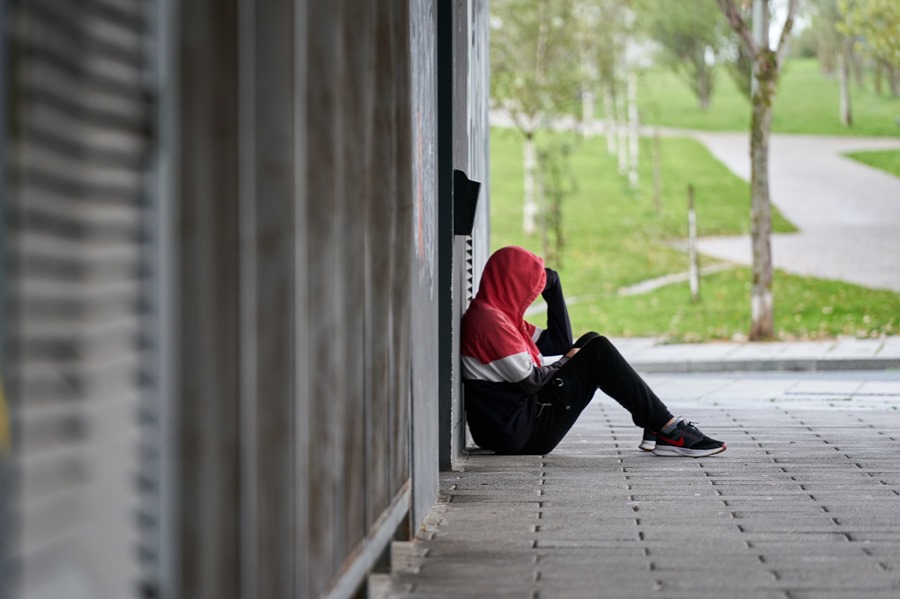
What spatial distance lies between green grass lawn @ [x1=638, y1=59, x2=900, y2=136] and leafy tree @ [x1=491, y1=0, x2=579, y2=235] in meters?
13.4

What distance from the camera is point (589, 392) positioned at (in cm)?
759

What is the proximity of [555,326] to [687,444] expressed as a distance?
45.9 inches

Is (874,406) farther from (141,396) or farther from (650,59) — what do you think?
(650,59)

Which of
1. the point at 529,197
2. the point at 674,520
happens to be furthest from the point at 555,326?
the point at 529,197

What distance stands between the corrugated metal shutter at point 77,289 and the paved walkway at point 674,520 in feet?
8.30

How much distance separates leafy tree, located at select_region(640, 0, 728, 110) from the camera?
40438 millimetres

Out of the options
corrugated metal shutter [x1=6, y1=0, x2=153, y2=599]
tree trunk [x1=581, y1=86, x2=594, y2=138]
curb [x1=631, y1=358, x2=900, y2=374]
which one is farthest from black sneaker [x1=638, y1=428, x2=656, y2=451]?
tree trunk [x1=581, y1=86, x2=594, y2=138]

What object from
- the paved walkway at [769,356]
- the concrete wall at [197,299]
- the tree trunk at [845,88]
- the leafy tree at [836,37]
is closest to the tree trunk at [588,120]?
the leafy tree at [836,37]

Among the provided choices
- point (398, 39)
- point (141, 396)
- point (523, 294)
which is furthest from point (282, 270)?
point (523, 294)

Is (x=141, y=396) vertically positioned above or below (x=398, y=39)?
below

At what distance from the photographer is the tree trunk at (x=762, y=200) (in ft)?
55.3

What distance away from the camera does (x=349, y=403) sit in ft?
12.6

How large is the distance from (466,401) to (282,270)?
4742 millimetres

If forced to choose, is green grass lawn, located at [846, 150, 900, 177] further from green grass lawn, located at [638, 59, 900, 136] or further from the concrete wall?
the concrete wall
